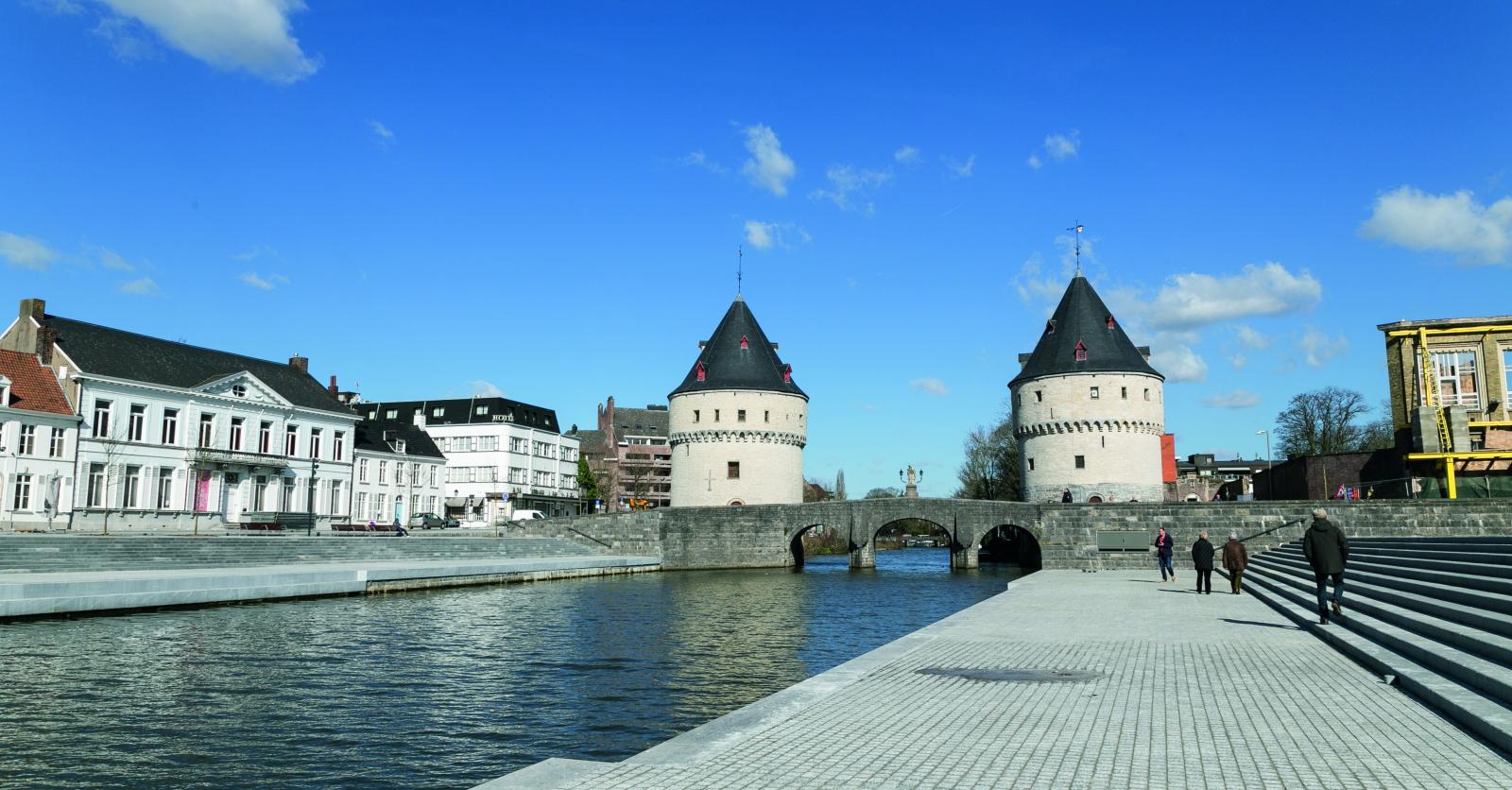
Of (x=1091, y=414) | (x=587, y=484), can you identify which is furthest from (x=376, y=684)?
(x=587, y=484)

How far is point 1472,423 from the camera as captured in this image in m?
34.3

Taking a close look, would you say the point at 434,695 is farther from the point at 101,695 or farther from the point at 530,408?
the point at 530,408

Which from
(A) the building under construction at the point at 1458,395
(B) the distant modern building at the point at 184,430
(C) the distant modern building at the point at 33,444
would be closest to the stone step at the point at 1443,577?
(A) the building under construction at the point at 1458,395

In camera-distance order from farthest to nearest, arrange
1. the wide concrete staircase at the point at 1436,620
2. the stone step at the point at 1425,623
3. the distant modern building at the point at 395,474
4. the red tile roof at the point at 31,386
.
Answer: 1. the distant modern building at the point at 395,474
2. the red tile roof at the point at 31,386
3. the stone step at the point at 1425,623
4. the wide concrete staircase at the point at 1436,620

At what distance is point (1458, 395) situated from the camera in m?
34.7

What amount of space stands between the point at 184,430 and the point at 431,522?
16.7 m

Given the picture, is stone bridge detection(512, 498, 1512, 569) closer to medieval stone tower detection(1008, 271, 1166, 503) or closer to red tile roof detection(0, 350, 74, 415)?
medieval stone tower detection(1008, 271, 1166, 503)

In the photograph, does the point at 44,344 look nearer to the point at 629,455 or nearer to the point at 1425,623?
the point at 1425,623

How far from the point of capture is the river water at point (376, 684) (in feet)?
29.1

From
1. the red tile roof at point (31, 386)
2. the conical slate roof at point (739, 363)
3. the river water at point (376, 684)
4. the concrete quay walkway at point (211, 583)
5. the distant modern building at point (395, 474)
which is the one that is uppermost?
the conical slate roof at point (739, 363)

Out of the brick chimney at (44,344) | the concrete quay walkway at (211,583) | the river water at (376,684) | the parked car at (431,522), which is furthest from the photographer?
the parked car at (431,522)

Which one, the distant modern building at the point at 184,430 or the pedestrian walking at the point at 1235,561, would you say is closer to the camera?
the pedestrian walking at the point at 1235,561

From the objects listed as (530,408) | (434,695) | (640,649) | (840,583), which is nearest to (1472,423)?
(840,583)

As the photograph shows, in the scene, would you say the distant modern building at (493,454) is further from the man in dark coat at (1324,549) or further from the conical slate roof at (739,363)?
the man in dark coat at (1324,549)
